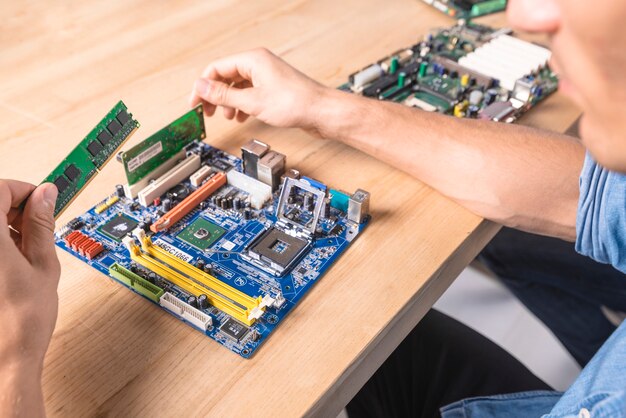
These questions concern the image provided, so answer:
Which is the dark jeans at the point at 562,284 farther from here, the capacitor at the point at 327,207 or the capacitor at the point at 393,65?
the capacitor at the point at 327,207

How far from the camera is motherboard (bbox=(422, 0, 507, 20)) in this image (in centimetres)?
192

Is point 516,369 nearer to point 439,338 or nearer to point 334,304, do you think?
point 439,338

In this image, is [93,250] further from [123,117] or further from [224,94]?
[224,94]

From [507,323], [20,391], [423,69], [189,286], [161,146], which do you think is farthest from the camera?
Answer: [507,323]

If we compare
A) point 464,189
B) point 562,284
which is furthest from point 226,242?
point 562,284

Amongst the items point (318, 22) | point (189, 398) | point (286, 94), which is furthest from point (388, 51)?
point (189, 398)

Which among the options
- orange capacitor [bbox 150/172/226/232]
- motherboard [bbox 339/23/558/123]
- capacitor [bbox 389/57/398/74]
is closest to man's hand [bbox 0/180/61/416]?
orange capacitor [bbox 150/172/226/232]

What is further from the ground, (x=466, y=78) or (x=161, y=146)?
(x=161, y=146)

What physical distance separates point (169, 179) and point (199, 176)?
63 mm

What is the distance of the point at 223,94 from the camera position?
4.28ft

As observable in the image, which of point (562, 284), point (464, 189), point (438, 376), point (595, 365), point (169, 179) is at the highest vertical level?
point (169, 179)

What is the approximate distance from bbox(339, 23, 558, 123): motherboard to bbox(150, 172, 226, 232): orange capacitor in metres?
0.52

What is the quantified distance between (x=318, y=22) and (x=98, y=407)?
56.6 inches

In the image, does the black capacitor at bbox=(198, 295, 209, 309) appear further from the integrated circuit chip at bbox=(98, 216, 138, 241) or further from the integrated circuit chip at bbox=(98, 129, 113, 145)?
the integrated circuit chip at bbox=(98, 129, 113, 145)
